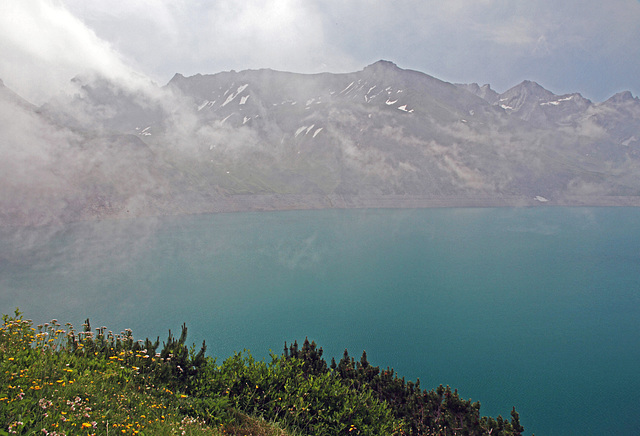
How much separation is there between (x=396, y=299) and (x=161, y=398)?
4029 centimetres

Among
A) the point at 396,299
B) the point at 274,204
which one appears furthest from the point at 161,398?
the point at 274,204

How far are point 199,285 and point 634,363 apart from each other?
149 feet

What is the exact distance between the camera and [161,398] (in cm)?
870

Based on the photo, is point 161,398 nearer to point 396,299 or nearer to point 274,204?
point 396,299

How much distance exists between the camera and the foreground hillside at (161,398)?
624 centimetres

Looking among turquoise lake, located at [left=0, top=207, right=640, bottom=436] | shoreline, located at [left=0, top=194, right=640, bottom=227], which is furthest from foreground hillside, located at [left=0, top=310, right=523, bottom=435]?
shoreline, located at [left=0, top=194, right=640, bottom=227]

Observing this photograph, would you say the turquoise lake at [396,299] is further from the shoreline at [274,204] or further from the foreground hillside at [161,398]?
the foreground hillside at [161,398]

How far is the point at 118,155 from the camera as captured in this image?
125m

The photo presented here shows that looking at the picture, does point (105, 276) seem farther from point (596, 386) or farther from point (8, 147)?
point (8, 147)

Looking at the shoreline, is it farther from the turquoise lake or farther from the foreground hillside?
the foreground hillside

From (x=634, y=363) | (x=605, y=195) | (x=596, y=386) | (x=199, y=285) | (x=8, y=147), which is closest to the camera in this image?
(x=596, y=386)

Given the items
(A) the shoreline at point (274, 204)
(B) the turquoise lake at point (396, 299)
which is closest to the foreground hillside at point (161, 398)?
(B) the turquoise lake at point (396, 299)

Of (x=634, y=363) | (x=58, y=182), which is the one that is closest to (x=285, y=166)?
(x=58, y=182)

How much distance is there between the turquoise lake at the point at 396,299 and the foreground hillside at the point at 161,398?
1391cm
